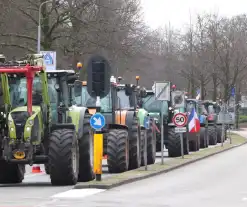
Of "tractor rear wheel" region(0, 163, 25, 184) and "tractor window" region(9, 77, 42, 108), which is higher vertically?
"tractor window" region(9, 77, 42, 108)

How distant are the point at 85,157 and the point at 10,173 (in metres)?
1.81

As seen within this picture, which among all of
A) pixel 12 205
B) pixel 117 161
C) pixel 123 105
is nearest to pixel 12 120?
pixel 12 205

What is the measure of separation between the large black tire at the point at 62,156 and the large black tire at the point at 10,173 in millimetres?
1695

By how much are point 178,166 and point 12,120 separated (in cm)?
984

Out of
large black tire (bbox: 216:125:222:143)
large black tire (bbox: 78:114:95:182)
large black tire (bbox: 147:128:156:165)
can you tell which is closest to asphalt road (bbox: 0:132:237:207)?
large black tire (bbox: 78:114:95:182)

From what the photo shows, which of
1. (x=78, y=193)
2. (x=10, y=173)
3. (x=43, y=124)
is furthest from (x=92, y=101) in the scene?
(x=78, y=193)

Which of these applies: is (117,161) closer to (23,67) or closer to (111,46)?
(23,67)

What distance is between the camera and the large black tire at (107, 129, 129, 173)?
21188 millimetres

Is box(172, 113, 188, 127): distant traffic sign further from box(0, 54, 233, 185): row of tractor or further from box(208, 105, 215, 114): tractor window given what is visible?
box(208, 105, 215, 114): tractor window

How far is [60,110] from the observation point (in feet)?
61.3

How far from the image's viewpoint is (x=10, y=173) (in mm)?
19016

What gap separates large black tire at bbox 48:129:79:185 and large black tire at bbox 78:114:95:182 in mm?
999

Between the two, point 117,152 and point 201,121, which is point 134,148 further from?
point 201,121

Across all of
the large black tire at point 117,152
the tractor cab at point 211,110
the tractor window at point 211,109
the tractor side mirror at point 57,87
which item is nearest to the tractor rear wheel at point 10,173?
the tractor side mirror at point 57,87
